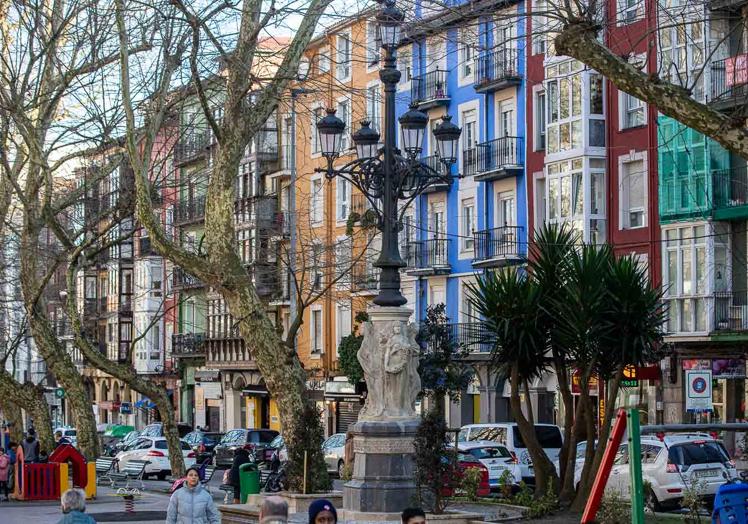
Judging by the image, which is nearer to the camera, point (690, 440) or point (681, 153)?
point (690, 440)

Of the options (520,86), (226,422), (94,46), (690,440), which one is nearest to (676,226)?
(520,86)

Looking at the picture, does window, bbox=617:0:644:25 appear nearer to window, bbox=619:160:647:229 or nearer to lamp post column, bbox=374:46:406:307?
lamp post column, bbox=374:46:406:307

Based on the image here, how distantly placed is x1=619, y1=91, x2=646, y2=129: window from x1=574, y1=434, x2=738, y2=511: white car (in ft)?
53.1

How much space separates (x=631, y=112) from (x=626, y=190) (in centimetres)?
218

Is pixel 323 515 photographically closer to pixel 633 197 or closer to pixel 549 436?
pixel 549 436

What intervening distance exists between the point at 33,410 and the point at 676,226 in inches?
709

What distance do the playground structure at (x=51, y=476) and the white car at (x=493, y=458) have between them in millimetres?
8419

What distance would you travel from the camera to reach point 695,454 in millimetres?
27781

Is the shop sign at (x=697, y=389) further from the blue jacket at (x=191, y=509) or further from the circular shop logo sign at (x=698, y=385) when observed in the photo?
the blue jacket at (x=191, y=509)

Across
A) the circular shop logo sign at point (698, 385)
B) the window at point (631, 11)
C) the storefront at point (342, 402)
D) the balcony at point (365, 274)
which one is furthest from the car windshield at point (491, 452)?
the storefront at point (342, 402)

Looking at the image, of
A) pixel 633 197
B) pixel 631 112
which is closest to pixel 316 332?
pixel 633 197

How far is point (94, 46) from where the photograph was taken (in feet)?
102

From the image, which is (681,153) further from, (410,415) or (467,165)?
(410,415)

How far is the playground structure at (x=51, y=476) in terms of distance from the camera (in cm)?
3478
